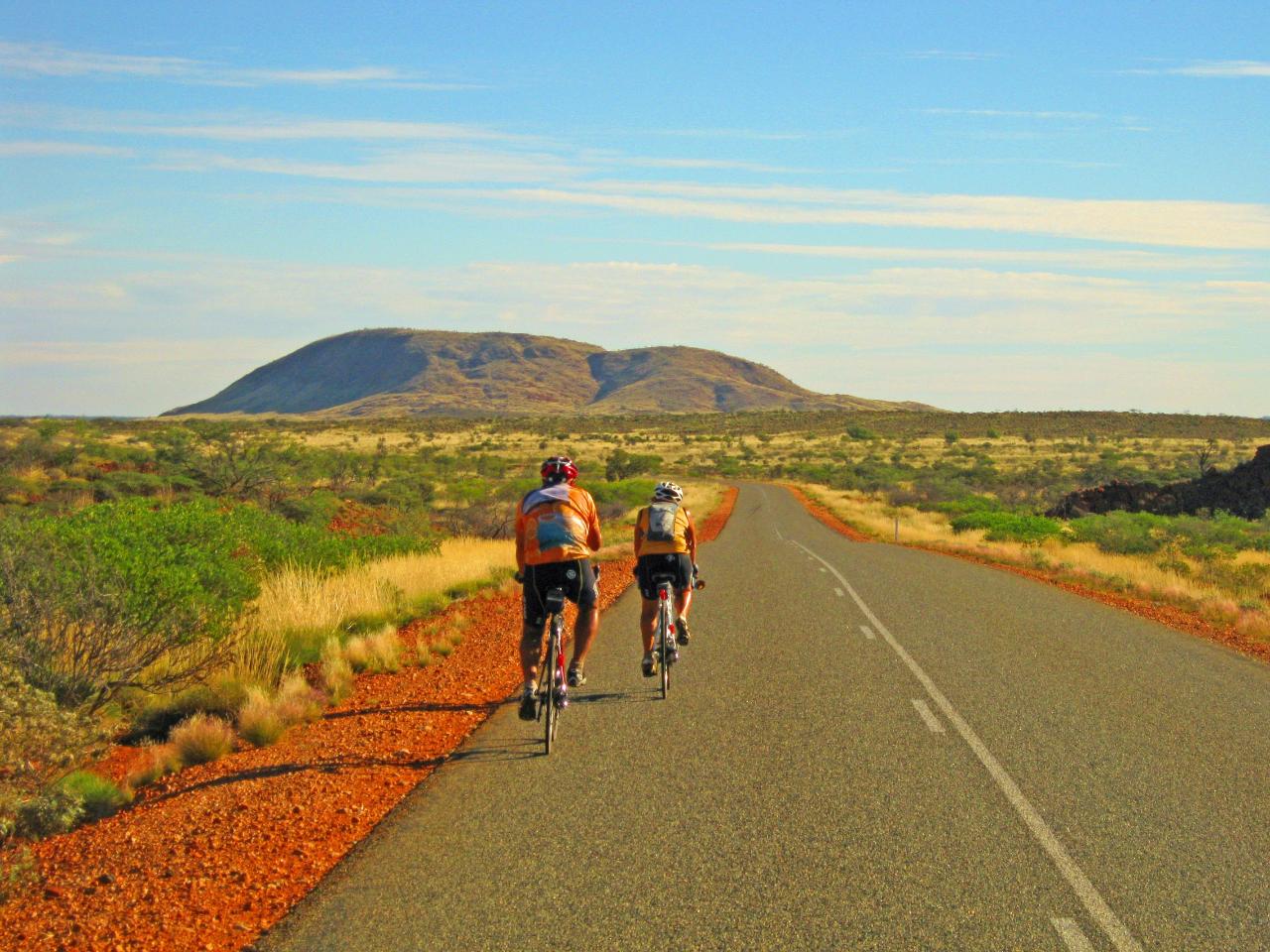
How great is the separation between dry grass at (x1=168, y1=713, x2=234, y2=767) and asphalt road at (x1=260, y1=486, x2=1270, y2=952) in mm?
1995

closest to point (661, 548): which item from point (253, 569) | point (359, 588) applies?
point (359, 588)

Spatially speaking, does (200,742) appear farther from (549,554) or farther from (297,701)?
(549,554)

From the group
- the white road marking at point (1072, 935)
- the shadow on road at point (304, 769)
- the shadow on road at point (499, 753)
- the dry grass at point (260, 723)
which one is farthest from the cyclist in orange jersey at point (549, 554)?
the white road marking at point (1072, 935)

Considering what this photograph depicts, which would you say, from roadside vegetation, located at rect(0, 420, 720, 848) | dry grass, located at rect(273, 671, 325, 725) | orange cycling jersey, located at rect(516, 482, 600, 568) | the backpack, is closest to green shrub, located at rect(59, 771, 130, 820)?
roadside vegetation, located at rect(0, 420, 720, 848)

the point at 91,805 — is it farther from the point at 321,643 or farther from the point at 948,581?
the point at 948,581

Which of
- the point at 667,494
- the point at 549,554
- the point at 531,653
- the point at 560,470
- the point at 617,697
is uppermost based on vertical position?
the point at 560,470

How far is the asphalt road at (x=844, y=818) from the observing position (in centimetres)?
505

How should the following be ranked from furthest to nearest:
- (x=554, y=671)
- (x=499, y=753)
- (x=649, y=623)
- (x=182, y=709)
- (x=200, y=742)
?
→ (x=649, y=623), (x=182, y=709), (x=200, y=742), (x=499, y=753), (x=554, y=671)

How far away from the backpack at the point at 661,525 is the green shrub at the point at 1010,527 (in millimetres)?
24700

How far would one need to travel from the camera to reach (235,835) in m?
6.43

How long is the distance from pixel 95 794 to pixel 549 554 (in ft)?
11.4

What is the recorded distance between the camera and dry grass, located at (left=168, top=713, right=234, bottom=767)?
8.42m

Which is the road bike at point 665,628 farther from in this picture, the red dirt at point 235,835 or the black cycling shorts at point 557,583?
the black cycling shorts at point 557,583

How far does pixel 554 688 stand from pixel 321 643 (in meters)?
5.13
